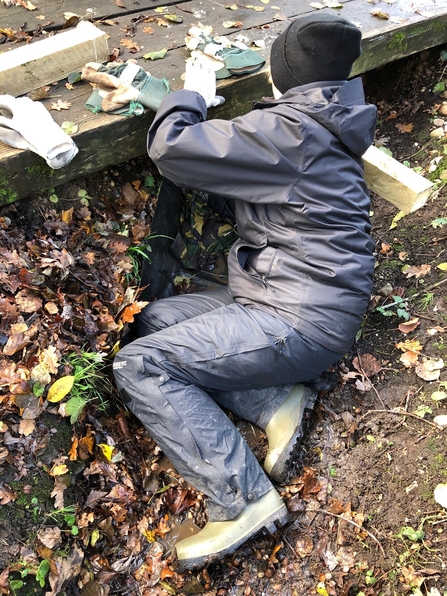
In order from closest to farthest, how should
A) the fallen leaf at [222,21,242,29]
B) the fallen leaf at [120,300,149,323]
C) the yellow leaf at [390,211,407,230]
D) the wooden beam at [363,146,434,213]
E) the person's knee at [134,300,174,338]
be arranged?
the fallen leaf at [120,300,149,323], the person's knee at [134,300,174,338], the wooden beam at [363,146,434,213], the fallen leaf at [222,21,242,29], the yellow leaf at [390,211,407,230]

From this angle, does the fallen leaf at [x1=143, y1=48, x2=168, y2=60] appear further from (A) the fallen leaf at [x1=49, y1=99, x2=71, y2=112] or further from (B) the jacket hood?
(B) the jacket hood

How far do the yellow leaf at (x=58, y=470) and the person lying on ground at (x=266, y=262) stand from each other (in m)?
0.51

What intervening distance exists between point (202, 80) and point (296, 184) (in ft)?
3.59

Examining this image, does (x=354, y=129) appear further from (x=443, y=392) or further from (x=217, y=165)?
(x=443, y=392)

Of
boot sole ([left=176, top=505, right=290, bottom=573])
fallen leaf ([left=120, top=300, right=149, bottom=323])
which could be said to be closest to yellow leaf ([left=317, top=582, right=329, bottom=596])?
boot sole ([left=176, top=505, right=290, bottom=573])

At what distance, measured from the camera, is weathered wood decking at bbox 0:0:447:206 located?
119 inches

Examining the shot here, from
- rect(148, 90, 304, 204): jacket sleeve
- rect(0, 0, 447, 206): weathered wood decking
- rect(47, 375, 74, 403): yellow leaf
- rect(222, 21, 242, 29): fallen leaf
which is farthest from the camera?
rect(222, 21, 242, 29): fallen leaf

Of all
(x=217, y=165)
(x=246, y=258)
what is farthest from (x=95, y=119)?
(x=246, y=258)

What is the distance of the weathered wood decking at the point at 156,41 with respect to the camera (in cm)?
301

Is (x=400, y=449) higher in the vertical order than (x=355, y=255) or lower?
lower

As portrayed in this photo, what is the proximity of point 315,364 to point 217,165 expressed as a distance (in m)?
1.35

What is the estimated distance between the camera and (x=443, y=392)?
318cm

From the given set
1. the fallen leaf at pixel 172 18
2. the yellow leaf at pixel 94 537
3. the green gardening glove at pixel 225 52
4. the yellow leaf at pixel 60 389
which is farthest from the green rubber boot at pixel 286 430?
the fallen leaf at pixel 172 18

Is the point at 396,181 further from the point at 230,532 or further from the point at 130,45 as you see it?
the point at 230,532
